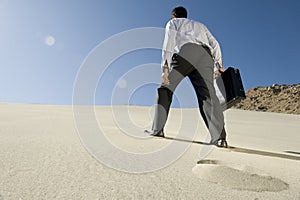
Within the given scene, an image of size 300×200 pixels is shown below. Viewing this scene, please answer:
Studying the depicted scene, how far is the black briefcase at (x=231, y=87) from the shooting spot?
238 cm

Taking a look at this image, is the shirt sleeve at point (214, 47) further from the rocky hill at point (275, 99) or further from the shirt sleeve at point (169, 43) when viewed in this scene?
the rocky hill at point (275, 99)

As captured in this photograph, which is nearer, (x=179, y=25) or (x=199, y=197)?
(x=199, y=197)

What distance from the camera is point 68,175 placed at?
109cm

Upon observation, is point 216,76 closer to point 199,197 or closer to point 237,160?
point 237,160

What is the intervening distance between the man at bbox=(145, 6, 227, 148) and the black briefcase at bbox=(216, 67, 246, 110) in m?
0.11

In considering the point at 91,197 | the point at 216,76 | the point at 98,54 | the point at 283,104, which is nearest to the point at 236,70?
the point at 216,76

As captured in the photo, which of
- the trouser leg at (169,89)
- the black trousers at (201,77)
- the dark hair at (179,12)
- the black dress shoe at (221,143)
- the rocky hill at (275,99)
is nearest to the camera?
the black dress shoe at (221,143)

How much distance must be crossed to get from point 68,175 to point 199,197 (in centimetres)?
55

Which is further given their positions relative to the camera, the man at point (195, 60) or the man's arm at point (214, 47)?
the man's arm at point (214, 47)

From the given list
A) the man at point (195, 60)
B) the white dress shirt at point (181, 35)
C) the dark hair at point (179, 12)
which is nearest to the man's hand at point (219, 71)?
the man at point (195, 60)

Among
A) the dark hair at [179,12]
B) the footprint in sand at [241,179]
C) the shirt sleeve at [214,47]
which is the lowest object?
the footprint in sand at [241,179]

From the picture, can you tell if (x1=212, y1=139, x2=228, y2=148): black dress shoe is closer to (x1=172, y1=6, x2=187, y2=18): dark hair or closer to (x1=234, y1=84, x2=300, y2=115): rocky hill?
(x1=172, y1=6, x2=187, y2=18): dark hair

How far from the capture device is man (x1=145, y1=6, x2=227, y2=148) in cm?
239

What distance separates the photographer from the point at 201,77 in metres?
2.44
